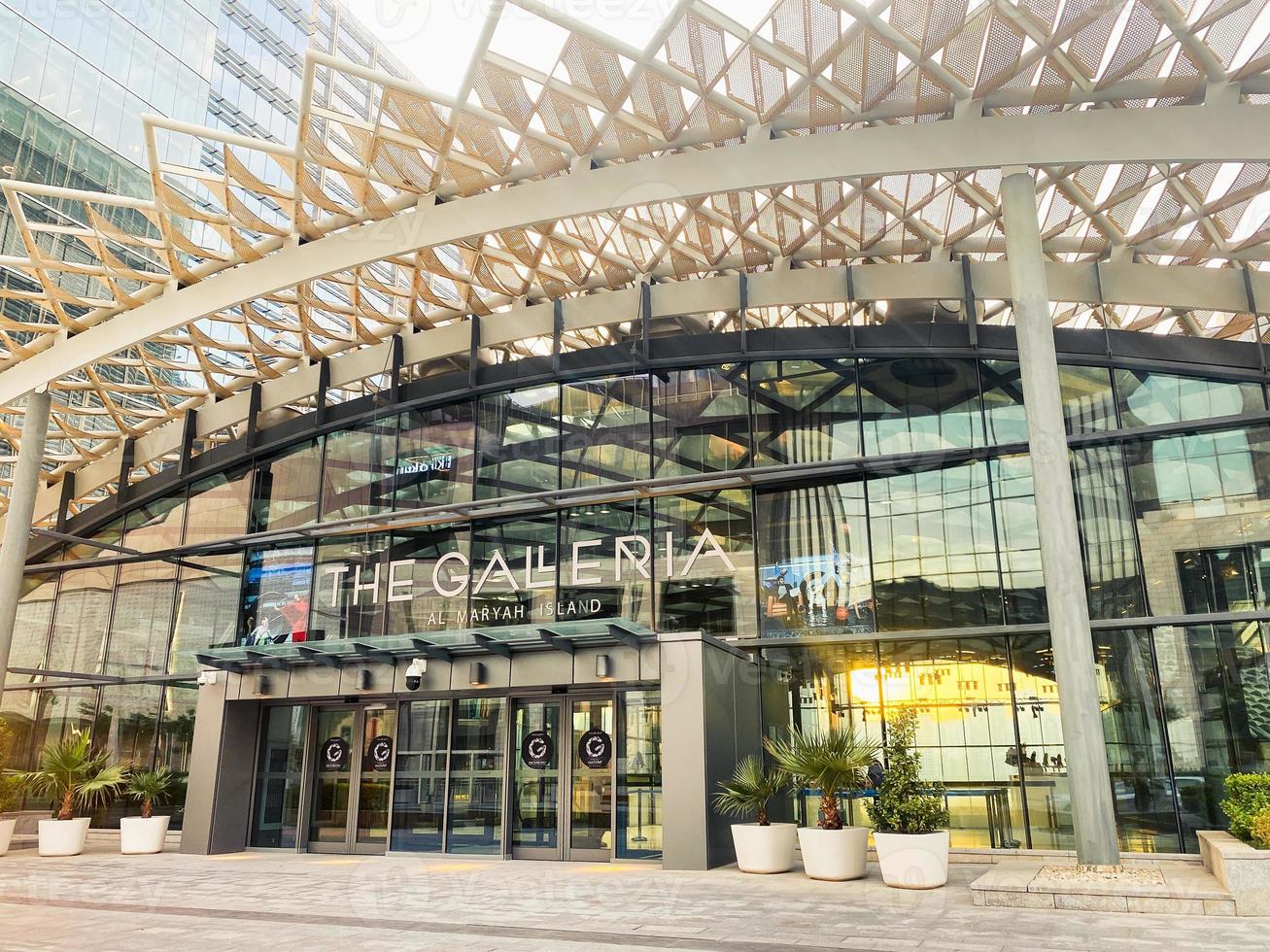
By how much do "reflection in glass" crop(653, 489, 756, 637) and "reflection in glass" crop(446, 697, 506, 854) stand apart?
10.6 ft

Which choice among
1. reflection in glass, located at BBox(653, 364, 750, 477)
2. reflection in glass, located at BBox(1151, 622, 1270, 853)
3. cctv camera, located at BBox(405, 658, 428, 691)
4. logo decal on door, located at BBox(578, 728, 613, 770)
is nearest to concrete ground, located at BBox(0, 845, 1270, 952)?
logo decal on door, located at BBox(578, 728, 613, 770)

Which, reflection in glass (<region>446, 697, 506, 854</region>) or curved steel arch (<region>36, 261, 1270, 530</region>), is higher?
curved steel arch (<region>36, 261, 1270, 530</region>)

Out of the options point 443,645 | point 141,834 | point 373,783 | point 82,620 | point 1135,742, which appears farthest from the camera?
point 82,620

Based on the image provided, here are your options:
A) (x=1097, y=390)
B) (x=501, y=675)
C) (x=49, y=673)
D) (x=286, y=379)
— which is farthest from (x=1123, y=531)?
(x=49, y=673)

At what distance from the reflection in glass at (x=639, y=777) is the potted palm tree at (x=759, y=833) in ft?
5.31

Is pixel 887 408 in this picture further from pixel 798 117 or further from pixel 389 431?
pixel 389 431

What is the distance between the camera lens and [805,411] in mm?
16062

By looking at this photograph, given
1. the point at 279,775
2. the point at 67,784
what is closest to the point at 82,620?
the point at 67,784

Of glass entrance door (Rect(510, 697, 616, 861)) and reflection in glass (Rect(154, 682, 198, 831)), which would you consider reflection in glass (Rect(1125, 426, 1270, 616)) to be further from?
reflection in glass (Rect(154, 682, 198, 831))

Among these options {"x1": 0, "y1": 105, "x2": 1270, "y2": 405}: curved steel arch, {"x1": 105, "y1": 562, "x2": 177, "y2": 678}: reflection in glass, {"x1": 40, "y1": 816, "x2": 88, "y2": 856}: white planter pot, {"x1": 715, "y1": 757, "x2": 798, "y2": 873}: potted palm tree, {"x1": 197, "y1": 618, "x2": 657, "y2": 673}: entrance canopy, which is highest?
{"x1": 0, "y1": 105, "x2": 1270, "y2": 405}: curved steel arch

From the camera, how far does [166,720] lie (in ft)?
62.7

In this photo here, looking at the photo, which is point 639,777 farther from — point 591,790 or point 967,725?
point 967,725

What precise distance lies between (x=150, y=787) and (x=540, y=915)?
38.2ft

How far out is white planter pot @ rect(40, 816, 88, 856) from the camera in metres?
15.4
